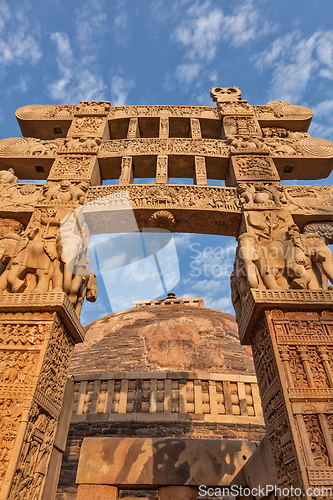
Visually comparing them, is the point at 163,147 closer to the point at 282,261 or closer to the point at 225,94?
the point at 225,94

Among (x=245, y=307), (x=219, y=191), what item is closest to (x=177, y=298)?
(x=219, y=191)

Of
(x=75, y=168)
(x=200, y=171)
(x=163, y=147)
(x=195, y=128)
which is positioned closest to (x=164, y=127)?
(x=195, y=128)

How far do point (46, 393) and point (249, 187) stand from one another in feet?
19.2

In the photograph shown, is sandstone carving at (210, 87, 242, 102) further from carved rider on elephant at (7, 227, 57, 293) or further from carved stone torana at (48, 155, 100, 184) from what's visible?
carved rider on elephant at (7, 227, 57, 293)

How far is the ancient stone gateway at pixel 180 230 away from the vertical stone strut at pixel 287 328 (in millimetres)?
19

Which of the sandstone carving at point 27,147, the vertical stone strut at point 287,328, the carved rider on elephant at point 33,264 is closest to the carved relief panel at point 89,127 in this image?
the sandstone carving at point 27,147

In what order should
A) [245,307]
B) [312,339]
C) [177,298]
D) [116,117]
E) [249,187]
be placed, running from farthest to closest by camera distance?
[177,298], [116,117], [249,187], [245,307], [312,339]

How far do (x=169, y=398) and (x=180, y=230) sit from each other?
465cm

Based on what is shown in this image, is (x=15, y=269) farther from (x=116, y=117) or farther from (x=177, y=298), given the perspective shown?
(x=177, y=298)

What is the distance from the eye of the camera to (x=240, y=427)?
8484 mm

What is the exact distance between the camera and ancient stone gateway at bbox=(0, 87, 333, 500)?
4.42 m

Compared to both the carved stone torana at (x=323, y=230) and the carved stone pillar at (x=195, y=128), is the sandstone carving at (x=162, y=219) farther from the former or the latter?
the carved stone pillar at (x=195, y=128)

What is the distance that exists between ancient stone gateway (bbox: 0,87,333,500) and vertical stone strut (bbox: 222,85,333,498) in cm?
2

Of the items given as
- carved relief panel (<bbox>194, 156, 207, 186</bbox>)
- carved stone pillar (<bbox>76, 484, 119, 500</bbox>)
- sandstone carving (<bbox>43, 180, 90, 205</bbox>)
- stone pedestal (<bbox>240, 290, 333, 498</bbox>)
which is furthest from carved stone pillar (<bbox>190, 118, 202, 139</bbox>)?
carved stone pillar (<bbox>76, 484, 119, 500</bbox>)
